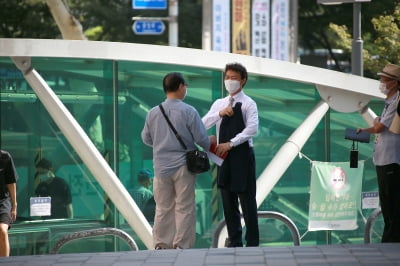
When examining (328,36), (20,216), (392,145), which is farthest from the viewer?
(328,36)

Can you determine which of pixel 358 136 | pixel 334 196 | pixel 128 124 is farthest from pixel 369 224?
pixel 128 124

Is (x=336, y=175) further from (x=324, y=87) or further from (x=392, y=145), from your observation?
(x=392, y=145)

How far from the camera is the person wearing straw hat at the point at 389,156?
9.11m

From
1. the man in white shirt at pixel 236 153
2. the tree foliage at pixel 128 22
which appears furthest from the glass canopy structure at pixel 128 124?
the tree foliage at pixel 128 22

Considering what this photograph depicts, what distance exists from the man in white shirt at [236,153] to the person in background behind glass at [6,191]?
5.47 ft

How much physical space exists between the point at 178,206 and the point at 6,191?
1.56 m

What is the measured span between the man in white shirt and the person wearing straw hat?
950 mm

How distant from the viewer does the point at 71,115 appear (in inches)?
477

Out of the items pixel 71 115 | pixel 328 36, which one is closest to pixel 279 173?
pixel 71 115

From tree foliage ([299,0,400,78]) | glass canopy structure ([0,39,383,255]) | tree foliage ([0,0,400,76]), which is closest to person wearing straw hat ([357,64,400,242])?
glass canopy structure ([0,39,383,255])

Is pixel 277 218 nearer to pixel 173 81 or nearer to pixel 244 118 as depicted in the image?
pixel 244 118

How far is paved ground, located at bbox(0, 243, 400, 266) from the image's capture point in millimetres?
7758

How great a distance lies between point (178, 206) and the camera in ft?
30.6

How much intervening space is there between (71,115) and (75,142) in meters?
0.28
